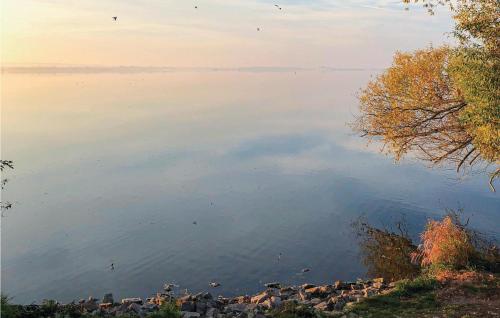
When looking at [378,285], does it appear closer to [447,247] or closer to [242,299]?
[447,247]

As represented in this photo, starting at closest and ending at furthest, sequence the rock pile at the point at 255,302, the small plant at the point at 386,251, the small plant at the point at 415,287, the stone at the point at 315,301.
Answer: the rock pile at the point at 255,302 < the small plant at the point at 415,287 < the stone at the point at 315,301 < the small plant at the point at 386,251

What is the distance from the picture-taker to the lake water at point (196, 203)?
31234 millimetres

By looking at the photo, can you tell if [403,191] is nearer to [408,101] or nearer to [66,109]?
[408,101]

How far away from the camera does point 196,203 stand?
44.7m

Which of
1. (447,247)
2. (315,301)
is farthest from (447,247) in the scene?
(315,301)

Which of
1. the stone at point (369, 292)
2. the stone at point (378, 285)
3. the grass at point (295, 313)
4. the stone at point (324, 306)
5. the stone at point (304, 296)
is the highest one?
the grass at point (295, 313)

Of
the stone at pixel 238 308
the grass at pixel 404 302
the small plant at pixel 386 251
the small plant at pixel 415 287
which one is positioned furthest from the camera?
the small plant at pixel 386 251

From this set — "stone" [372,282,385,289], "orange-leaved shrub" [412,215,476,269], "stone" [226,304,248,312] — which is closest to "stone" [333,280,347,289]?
"stone" [372,282,385,289]

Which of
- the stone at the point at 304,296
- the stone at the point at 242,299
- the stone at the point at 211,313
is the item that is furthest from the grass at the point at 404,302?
the stone at the point at 242,299

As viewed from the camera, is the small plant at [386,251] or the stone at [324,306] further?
the small plant at [386,251]

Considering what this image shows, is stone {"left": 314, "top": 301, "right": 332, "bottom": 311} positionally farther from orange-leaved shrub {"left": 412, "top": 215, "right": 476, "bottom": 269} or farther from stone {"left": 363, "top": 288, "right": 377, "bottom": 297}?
orange-leaved shrub {"left": 412, "top": 215, "right": 476, "bottom": 269}

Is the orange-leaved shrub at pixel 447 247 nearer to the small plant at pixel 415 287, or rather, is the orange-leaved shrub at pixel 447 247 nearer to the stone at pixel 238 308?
the small plant at pixel 415 287

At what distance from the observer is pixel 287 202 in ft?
149

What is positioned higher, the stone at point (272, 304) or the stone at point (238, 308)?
the stone at point (272, 304)
